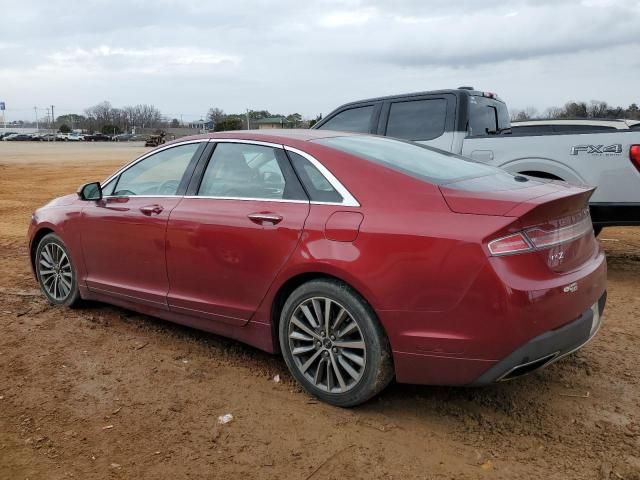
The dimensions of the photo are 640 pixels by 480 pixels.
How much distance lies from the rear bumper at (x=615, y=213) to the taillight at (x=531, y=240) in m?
2.92

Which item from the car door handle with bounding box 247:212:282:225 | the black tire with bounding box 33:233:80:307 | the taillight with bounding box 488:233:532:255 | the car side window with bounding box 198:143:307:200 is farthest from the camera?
the black tire with bounding box 33:233:80:307

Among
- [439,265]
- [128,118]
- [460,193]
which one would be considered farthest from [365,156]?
[128,118]

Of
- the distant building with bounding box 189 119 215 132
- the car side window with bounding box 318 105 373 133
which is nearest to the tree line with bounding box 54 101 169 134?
the distant building with bounding box 189 119 215 132

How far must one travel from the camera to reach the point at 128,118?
124 m

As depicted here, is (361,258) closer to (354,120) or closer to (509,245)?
(509,245)

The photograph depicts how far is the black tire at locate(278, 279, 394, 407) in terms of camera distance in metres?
3.20

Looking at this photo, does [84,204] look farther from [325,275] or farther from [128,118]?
[128,118]

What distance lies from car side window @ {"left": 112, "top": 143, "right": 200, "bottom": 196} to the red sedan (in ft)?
0.05

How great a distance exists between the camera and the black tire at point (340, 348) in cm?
320

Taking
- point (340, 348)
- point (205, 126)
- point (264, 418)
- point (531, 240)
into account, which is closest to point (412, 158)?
→ point (531, 240)

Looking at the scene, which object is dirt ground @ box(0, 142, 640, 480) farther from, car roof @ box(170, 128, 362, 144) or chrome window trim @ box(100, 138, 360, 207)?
car roof @ box(170, 128, 362, 144)

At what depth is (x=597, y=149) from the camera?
5.80 m

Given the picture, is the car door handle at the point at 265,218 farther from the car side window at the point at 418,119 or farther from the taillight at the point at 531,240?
the car side window at the point at 418,119

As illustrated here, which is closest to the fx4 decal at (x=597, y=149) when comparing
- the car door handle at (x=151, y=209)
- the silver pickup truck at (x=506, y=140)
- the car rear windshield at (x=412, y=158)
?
the silver pickup truck at (x=506, y=140)
